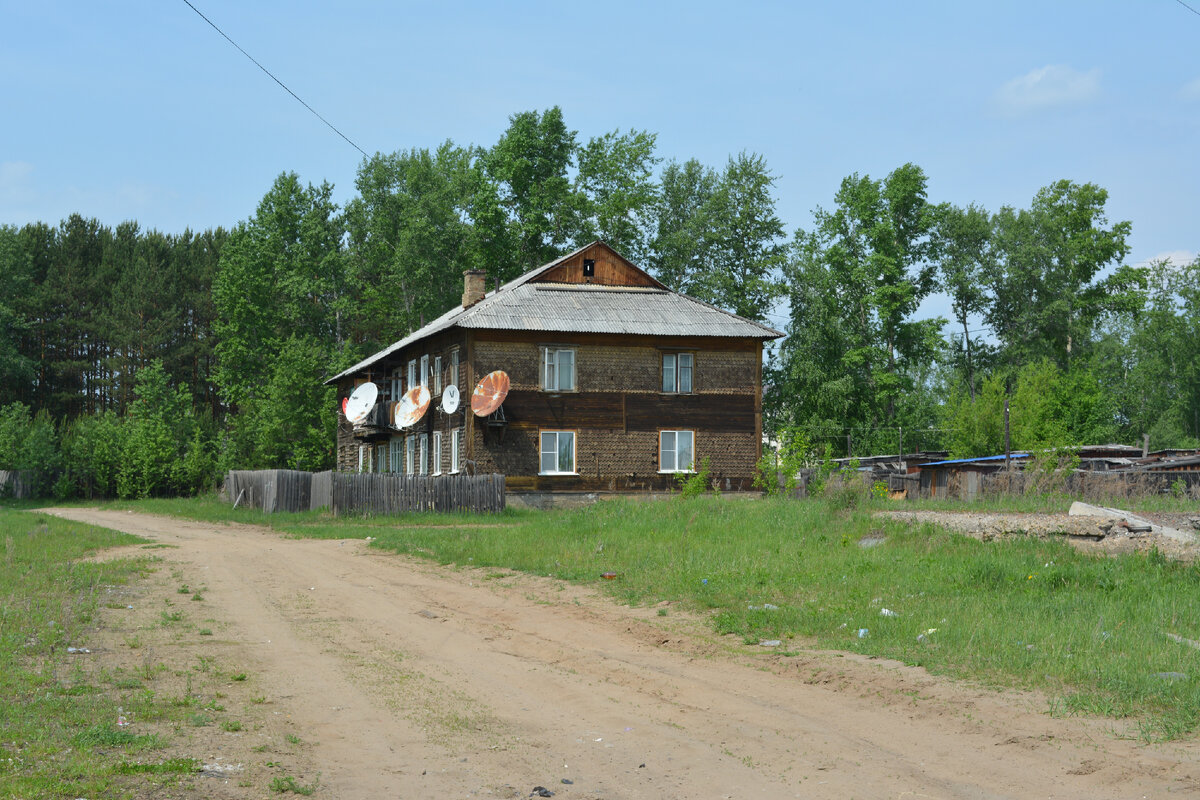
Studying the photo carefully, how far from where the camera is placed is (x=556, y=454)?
37438 millimetres

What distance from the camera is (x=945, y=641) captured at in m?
10.5

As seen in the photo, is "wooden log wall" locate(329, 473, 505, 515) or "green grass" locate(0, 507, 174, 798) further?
"wooden log wall" locate(329, 473, 505, 515)

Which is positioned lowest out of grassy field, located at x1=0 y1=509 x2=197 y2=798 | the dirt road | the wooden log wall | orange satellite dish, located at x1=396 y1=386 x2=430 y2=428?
the dirt road

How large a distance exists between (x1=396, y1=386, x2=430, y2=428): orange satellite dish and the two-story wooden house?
1173 mm

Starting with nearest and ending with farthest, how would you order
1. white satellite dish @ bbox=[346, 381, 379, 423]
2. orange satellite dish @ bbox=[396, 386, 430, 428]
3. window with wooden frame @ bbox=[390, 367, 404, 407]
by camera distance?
orange satellite dish @ bbox=[396, 386, 430, 428] → white satellite dish @ bbox=[346, 381, 379, 423] → window with wooden frame @ bbox=[390, 367, 404, 407]

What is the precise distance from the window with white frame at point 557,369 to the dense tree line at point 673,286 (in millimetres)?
20021

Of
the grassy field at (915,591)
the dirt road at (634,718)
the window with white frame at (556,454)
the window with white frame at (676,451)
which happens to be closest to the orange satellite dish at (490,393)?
the window with white frame at (556,454)

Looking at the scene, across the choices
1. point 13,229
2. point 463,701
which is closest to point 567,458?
point 463,701

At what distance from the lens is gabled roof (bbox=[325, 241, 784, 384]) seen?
121ft

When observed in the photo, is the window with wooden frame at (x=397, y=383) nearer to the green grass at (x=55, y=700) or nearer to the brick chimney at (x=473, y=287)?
A: the brick chimney at (x=473, y=287)

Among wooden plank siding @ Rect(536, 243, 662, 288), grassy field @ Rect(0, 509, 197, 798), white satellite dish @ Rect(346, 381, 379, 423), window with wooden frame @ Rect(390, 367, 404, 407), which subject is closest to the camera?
grassy field @ Rect(0, 509, 197, 798)

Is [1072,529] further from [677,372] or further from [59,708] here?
[677,372]

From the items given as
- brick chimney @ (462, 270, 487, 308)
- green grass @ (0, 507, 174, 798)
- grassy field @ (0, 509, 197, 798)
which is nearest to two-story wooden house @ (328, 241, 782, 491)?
brick chimney @ (462, 270, 487, 308)

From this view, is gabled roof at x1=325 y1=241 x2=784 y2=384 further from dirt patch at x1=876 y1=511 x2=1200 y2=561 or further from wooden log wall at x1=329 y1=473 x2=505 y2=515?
dirt patch at x1=876 y1=511 x2=1200 y2=561
